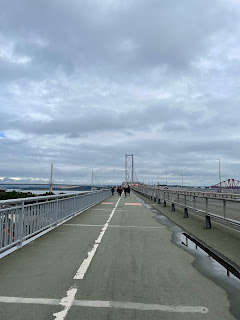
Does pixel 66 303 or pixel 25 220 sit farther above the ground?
pixel 25 220

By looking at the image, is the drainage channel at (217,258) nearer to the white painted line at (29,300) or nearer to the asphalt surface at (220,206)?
Result: the asphalt surface at (220,206)

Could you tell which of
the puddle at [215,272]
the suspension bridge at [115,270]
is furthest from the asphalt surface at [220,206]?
the puddle at [215,272]

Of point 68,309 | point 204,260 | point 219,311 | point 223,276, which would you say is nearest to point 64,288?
point 68,309

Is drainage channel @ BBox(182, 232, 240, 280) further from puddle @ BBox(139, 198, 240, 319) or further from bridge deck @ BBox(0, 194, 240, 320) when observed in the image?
bridge deck @ BBox(0, 194, 240, 320)

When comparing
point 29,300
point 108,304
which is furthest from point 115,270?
point 29,300

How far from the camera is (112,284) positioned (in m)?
4.38

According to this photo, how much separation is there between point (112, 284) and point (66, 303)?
3.19ft

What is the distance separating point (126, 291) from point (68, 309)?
1.02 m

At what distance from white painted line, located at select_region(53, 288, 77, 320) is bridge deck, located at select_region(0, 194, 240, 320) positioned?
0.04 feet

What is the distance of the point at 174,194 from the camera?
669 inches

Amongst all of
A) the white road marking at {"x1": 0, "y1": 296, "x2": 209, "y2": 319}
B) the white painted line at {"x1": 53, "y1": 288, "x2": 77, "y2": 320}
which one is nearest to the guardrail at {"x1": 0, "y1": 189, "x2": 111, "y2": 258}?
the white road marking at {"x1": 0, "y1": 296, "x2": 209, "y2": 319}

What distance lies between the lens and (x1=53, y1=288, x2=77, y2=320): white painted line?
329 cm

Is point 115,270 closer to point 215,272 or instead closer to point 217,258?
point 215,272

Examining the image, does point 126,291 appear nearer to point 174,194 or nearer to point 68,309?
point 68,309
